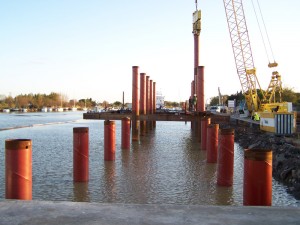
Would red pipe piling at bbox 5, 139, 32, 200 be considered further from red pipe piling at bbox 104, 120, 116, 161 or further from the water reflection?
red pipe piling at bbox 104, 120, 116, 161

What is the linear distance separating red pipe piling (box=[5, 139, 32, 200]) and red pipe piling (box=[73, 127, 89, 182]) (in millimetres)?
3912

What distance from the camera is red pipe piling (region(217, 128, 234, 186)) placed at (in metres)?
10.7

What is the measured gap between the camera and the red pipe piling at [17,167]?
6.75 meters

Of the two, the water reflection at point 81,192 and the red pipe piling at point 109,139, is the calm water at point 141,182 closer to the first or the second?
the water reflection at point 81,192

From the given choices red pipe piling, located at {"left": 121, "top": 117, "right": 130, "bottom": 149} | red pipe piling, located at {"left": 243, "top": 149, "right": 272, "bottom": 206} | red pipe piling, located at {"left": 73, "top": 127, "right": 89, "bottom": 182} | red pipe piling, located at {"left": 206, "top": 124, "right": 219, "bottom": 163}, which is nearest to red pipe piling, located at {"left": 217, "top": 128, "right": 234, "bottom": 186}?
red pipe piling, located at {"left": 206, "top": 124, "right": 219, "bottom": 163}

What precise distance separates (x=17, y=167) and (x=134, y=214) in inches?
126

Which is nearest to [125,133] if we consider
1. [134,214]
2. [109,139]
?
[109,139]

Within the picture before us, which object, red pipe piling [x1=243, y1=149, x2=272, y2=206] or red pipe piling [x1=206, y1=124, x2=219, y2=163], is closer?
red pipe piling [x1=243, y1=149, x2=272, y2=206]

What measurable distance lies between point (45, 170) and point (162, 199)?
19.2 ft

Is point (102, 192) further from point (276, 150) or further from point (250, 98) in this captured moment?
point (250, 98)

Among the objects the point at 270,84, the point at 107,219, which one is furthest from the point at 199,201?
the point at 270,84

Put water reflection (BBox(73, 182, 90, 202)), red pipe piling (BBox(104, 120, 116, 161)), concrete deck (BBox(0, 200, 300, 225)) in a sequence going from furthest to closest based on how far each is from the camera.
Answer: red pipe piling (BBox(104, 120, 116, 161))
water reflection (BBox(73, 182, 90, 202))
concrete deck (BBox(0, 200, 300, 225))

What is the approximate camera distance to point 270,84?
47656mm

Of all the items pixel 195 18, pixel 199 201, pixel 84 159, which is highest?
pixel 195 18
